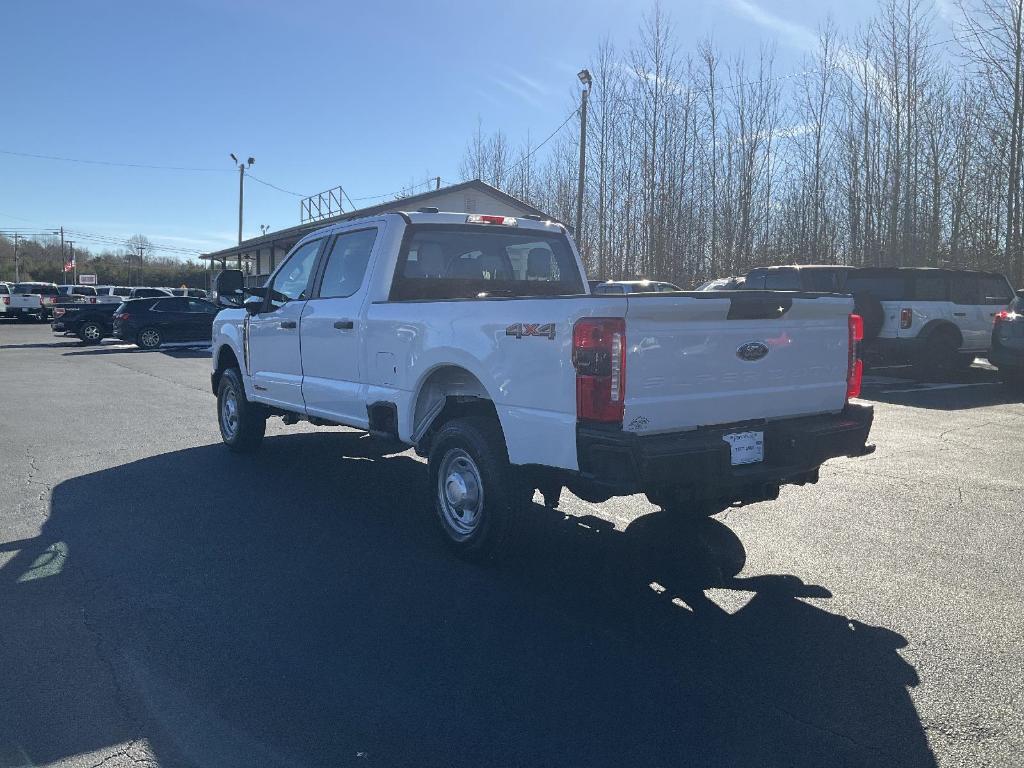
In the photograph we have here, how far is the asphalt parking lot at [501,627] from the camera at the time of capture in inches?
121

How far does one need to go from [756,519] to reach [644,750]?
10.8 ft

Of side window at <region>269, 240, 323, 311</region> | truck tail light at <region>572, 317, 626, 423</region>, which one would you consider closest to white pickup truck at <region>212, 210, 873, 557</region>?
truck tail light at <region>572, 317, 626, 423</region>

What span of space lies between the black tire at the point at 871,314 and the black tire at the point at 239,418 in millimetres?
10282

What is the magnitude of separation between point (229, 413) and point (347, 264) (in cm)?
279

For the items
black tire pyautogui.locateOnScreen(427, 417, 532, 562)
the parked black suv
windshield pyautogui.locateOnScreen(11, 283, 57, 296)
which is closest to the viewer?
black tire pyautogui.locateOnScreen(427, 417, 532, 562)

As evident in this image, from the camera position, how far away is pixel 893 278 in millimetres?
14266

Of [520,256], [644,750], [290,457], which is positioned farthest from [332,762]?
[290,457]

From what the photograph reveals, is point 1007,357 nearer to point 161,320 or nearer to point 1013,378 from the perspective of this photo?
point 1013,378

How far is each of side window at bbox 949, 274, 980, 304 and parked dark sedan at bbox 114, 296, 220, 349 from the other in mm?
19967

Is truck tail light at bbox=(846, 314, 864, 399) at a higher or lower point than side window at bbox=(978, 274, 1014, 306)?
lower

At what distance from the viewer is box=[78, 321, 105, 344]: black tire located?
27500 millimetres

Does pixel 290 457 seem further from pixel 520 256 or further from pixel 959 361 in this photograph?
pixel 959 361

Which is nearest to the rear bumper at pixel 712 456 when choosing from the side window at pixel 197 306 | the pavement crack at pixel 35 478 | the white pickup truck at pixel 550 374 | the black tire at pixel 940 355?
the white pickup truck at pixel 550 374

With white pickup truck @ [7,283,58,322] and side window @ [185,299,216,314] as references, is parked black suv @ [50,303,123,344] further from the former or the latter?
white pickup truck @ [7,283,58,322]
